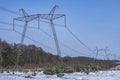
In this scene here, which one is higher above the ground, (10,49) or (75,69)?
(10,49)

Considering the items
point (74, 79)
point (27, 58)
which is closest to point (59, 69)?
point (74, 79)

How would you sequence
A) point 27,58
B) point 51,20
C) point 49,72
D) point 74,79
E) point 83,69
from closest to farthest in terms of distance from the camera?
point 74,79
point 49,72
point 83,69
point 51,20
point 27,58

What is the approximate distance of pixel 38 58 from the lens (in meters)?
58.2

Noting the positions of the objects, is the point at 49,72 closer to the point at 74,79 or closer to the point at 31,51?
the point at 74,79

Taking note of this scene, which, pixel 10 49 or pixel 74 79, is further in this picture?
pixel 10 49

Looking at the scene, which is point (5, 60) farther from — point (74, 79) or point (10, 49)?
point (74, 79)

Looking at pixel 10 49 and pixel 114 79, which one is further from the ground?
pixel 10 49

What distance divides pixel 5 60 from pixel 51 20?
1957 centimetres

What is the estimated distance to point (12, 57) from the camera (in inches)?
2021

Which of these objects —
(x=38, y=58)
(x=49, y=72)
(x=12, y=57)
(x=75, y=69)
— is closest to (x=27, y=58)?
(x=38, y=58)

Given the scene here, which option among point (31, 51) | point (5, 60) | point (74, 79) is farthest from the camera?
point (31, 51)

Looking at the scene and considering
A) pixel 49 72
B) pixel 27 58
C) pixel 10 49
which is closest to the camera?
pixel 49 72

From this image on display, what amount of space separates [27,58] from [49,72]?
115 feet

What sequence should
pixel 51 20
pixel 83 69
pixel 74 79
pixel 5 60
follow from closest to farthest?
pixel 74 79 → pixel 83 69 → pixel 51 20 → pixel 5 60
